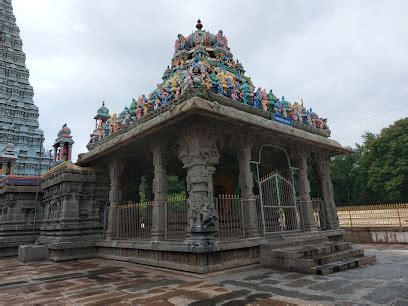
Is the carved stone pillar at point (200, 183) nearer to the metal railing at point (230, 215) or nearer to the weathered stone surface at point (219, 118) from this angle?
the metal railing at point (230, 215)

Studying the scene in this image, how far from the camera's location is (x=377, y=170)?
34.1 m

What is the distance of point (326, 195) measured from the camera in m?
12.6

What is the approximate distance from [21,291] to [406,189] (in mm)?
37634

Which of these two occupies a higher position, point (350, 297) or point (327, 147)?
point (327, 147)

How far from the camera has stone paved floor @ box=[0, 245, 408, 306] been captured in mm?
5031

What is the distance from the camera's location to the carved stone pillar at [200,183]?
7547mm

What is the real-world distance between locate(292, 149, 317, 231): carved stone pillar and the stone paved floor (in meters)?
2.99

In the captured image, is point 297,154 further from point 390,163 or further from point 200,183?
point 390,163

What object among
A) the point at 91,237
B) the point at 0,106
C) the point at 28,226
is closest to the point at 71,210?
the point at 91,237

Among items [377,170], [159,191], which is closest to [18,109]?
[159,191]

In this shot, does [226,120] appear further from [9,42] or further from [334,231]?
[9,42]

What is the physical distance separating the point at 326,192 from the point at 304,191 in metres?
2.16

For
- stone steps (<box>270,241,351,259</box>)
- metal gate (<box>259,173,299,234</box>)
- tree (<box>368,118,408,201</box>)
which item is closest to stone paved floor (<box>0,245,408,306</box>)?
stone steps (<box>270,241,351,259</box>)

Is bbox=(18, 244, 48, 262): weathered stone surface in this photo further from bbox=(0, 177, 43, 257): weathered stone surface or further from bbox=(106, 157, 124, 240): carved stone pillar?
bbox=(0, 177, 43, 257): weathered stone surface
